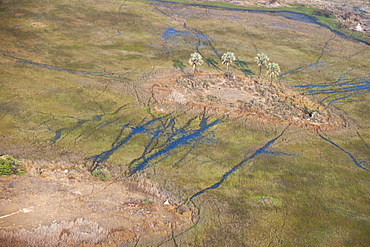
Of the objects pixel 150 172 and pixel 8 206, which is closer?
pixel 8 206

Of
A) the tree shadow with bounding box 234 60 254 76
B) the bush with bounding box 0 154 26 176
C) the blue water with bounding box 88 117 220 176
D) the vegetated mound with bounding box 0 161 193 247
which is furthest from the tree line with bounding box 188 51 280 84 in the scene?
the bush with bounding box 0 154 26 176

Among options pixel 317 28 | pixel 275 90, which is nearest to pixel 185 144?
pixel 275 90

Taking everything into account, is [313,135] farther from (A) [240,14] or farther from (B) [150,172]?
(A) [240,14]

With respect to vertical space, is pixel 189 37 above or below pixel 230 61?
below

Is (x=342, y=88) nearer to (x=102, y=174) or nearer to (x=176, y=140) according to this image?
(x=176, y=140)

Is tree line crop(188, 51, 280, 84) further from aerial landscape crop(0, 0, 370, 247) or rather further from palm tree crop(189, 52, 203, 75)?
aerial landscape crop(0, 0, 370, 247)

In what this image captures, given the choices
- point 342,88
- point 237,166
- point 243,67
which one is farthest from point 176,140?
point 342,88

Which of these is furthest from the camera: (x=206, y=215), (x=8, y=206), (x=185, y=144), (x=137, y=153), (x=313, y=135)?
(x=313, y=135)

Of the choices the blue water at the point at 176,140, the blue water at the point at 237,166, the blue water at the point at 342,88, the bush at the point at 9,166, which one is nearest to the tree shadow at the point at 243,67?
the blue water at the point at 342,88
